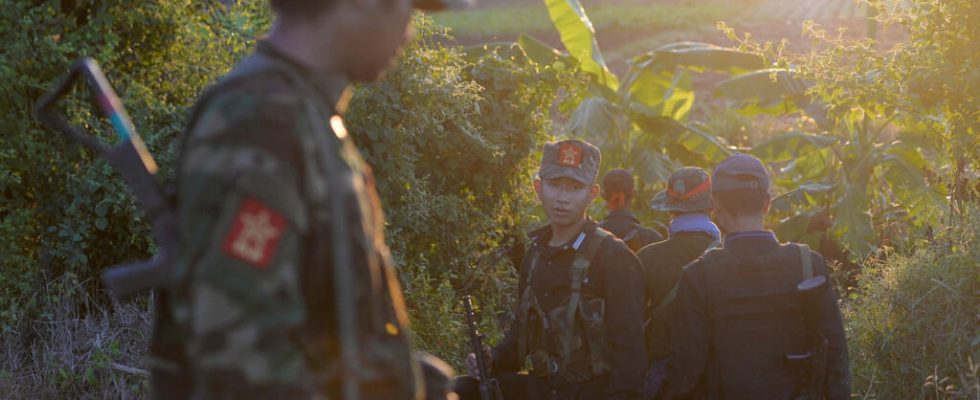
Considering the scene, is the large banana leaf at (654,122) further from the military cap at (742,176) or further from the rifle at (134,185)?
the rifle at (134,185)

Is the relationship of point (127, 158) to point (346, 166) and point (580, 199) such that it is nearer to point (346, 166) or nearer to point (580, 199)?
point (346, 166)

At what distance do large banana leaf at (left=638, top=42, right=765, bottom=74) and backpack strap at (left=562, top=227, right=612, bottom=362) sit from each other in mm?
9650

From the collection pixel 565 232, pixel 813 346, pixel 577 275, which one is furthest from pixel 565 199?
pixel 813 346

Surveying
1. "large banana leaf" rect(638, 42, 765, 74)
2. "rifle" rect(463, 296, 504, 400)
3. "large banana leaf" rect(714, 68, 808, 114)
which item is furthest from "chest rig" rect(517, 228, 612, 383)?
"large banana leaf" rect(638, 42, 765, 74)

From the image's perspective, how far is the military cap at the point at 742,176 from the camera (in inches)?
203

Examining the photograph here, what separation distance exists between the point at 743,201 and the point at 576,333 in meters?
0.96

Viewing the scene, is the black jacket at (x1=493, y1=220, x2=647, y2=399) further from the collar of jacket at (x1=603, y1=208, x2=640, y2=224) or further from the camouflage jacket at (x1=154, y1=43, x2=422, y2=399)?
the camouflage jacket at (x1=154, y1=43, x2=422, y2=399)

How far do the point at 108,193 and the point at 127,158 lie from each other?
6168 mm

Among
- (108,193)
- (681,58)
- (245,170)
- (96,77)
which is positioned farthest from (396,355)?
(681,58)

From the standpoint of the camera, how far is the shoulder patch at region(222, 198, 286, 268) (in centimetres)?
229

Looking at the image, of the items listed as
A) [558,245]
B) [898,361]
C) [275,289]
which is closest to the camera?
[275,289]

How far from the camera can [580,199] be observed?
582 centimetres

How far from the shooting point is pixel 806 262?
5.00 meters

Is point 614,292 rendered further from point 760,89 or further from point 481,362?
point 760,89
